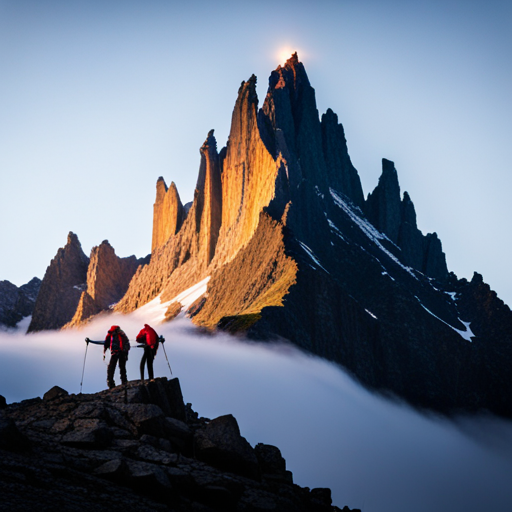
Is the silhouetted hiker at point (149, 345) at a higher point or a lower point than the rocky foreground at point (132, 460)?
higher

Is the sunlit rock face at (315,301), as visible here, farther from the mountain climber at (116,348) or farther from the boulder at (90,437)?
the boulder at (90,437)

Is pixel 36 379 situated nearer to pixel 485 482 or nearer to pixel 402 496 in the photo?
pixel 402 496

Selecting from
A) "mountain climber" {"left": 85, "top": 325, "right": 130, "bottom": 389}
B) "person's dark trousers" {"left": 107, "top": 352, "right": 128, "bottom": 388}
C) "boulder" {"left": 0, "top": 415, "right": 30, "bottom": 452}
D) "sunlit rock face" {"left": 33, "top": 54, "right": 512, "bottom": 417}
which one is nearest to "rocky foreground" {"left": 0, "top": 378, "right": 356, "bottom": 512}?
"boulder" {"left": 0, "top": 415, "right": 30, "bottom": 452}

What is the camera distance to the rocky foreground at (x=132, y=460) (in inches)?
592

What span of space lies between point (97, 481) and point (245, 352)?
108m

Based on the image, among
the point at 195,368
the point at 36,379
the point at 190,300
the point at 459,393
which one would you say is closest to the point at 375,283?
the point at 459,393

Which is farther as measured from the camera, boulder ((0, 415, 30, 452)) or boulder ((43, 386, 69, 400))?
boulder ((43, 386, 69, 400))

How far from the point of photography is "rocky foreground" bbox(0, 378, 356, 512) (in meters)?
15.0

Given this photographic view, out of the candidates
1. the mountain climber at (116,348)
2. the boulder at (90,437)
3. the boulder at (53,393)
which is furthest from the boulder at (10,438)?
the mountain climber at (116,348)

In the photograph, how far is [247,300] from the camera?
452 ft

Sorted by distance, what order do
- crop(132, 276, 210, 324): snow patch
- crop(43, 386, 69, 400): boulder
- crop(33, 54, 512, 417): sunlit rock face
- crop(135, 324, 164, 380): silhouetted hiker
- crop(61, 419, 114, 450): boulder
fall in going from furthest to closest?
crop(132, 276, 210, 324): snow patch
crop(33, 54, 512, 417): sunlit rock face
crop(135, 324, 164, 380): silhouetted hiker
crop(43, 386, 69, 400): boulder
crop(61, 419, 114, 450): boulder

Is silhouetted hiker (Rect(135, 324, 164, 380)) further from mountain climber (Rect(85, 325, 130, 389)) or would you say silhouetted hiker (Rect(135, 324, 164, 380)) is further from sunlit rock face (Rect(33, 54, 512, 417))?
sunlit rock face (Rect(33, 54, 512, 417))

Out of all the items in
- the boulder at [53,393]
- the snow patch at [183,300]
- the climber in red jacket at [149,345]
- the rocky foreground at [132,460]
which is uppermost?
the snow patch at [183,300]

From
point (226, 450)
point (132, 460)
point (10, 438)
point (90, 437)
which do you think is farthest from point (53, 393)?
point (226, 450)
